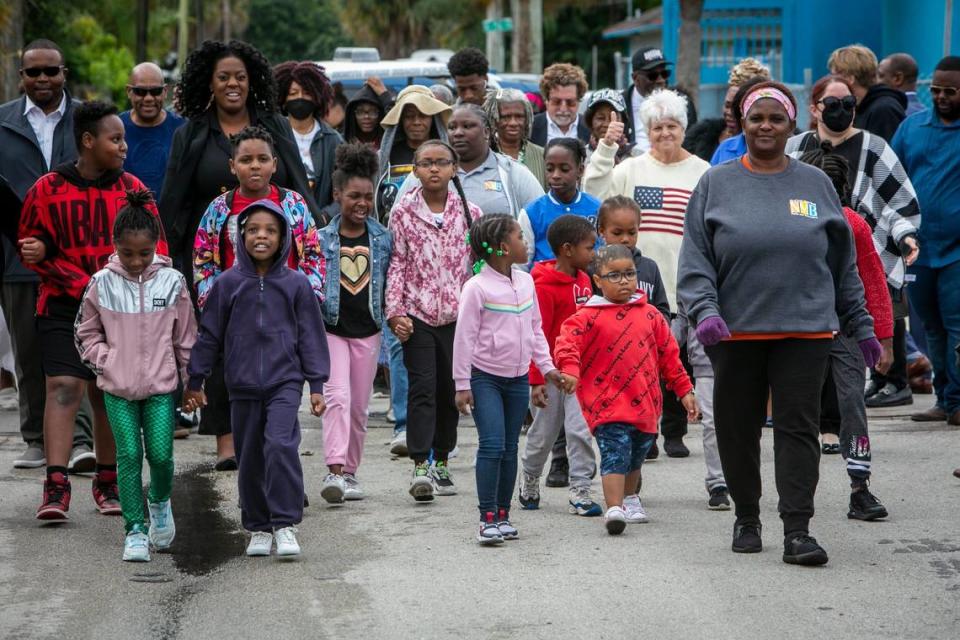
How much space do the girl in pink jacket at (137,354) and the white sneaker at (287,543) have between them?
600 millimetres

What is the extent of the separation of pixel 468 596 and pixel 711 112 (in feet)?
76.0

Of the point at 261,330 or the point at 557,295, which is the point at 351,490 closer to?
the point at 557,295

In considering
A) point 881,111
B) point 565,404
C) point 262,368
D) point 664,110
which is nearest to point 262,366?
point 262,368

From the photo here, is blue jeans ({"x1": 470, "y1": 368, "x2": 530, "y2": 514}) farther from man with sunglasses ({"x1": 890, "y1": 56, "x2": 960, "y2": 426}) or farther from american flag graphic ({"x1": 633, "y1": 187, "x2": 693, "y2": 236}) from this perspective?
man with sunglasses ({"x1": 890, "y1": 56, "x2": 960, "y2": 426})

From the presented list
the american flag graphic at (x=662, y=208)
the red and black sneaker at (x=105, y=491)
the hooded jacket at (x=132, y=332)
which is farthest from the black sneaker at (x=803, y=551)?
the red and black sneaker at (x=105, y=491)

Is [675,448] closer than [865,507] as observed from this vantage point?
No

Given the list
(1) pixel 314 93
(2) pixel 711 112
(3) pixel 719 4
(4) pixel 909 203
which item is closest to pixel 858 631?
(4) pixel 909 203

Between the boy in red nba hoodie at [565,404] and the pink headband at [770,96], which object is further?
the boy in red nba hoodie at [565,404]

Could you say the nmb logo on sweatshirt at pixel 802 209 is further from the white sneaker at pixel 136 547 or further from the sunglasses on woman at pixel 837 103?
the white sneaker at pixel 136 547

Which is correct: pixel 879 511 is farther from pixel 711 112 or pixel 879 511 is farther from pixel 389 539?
pixel 711 112

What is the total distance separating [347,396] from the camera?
8.73m

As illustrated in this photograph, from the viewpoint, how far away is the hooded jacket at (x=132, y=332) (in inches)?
291

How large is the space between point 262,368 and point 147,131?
4.11m

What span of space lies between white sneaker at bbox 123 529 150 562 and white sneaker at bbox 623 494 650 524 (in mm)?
2362
